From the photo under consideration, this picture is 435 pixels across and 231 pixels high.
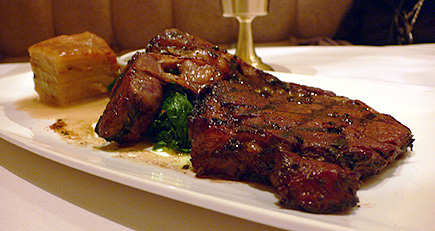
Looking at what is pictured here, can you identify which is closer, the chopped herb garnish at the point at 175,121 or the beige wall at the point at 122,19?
the chopped herb garnish at the point at 175,121

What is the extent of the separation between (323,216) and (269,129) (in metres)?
0.42

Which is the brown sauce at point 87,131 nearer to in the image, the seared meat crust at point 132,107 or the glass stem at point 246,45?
the seared meat crust at point 132,107

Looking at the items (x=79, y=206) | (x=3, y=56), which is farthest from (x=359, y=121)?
(x=3, y=56)

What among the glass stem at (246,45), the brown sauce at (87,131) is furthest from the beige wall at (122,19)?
the brown sauce at (87,131)

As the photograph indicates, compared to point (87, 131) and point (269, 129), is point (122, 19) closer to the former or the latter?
point (87, 131)

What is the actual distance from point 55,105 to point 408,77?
3075mm

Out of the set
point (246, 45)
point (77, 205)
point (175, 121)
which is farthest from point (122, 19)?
point (77, 205)

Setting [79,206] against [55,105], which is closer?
[79,206]

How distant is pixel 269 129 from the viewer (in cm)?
137

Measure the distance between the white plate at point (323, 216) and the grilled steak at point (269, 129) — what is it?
0.22 feet

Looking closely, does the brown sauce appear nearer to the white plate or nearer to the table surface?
the white plate

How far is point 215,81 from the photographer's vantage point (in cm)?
182

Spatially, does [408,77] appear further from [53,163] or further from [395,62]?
[53,163]

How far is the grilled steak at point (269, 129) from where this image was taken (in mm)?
1160
